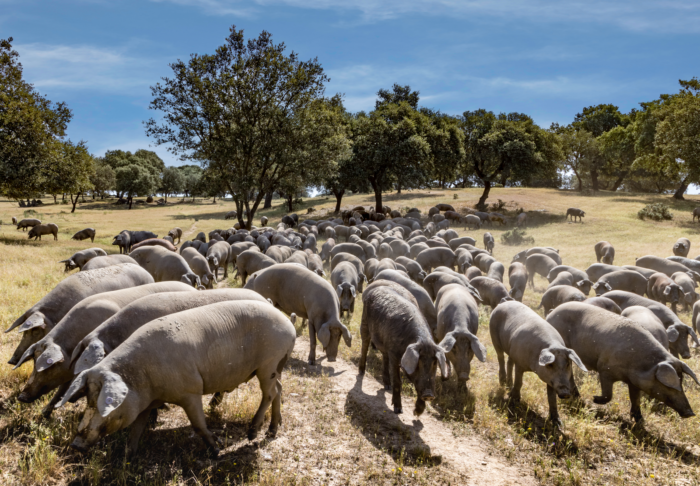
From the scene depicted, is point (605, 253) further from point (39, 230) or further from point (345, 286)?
point (39, 230)

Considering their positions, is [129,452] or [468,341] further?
[468,341]

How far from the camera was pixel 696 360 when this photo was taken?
36.3ft

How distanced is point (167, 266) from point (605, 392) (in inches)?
507

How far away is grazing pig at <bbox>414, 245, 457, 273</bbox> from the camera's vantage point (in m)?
20.2

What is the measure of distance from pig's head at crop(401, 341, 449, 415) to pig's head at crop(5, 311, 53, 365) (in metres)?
6.45

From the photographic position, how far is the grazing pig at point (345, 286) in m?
11.6

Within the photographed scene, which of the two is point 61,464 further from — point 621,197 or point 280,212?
point 621,197

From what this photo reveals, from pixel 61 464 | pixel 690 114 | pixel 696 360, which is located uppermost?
pixel 690 114

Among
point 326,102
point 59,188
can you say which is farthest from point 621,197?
point 59,188

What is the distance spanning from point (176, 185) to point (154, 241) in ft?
281

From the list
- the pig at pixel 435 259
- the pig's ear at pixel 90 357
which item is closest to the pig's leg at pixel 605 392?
the pig's ear at pixel 90 357

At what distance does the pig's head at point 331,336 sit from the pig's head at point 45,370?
456 cm

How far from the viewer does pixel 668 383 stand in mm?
7289

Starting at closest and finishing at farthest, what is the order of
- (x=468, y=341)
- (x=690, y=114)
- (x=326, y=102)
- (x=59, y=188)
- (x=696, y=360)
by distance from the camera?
1. (x=468, y=341)
2. (x=696, y=360)
3. (x=59, y=188)
4. (x=326, y=102)
5. (x=690, y=114)
